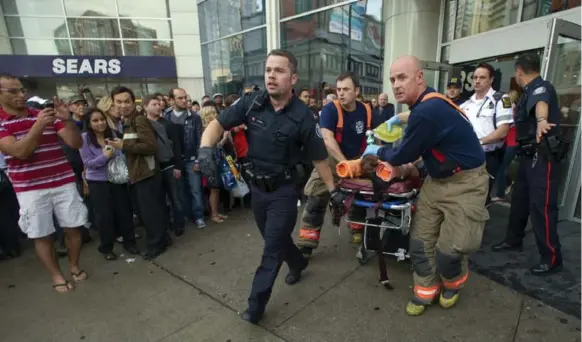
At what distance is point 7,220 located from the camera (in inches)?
148

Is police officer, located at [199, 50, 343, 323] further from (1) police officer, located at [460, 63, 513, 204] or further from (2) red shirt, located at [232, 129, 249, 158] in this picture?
(1) police officer, located at [460, 63, 513, 204]

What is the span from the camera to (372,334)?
7.48ft

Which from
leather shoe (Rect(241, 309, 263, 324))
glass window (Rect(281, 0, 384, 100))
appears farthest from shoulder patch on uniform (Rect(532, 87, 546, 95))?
glass window (Rect(281, 0, 384, 100))

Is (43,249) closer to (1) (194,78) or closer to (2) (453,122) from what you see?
(2) (453,122)

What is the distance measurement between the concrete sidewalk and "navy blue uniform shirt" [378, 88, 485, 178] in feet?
3.73

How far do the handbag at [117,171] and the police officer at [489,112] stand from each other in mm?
3812

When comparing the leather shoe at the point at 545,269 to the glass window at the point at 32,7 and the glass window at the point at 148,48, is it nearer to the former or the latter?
the glass window at the point at 148,48

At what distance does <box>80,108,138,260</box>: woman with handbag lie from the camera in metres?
3.34

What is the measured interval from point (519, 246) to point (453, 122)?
7.01ft

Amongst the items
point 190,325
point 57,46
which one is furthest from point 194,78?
point 190,325

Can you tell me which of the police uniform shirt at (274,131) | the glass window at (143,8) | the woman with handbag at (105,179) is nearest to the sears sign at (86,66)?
the glass window at (143,8)

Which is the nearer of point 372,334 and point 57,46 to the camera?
point 372,334

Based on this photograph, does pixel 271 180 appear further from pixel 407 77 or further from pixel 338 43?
pixel 338 43

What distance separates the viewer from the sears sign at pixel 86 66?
15461mm
